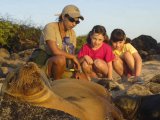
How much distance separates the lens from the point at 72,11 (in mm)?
8094

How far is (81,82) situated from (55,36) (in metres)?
2.68

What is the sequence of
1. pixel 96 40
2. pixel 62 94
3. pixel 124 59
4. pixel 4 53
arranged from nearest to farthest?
1. pixel 62 94
2. pixel 96 40
3. pixel 124 59
4. pixel 4 53

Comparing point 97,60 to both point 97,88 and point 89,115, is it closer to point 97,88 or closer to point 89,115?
point 97,88

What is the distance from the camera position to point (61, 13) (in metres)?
8.32

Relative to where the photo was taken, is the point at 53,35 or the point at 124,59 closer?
the point at 53,35

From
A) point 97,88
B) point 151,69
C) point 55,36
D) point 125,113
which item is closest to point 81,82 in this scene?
point 97,88

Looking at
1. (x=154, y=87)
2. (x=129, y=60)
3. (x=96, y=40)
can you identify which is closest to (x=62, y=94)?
(x=154, y=87)

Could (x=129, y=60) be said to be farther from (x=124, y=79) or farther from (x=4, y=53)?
(x=4, y=53)

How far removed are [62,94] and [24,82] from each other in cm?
119

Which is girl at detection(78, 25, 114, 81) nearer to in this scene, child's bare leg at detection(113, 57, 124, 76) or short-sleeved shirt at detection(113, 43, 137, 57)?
Answer: child's bare leg at detection(113, 57, 124, 76)

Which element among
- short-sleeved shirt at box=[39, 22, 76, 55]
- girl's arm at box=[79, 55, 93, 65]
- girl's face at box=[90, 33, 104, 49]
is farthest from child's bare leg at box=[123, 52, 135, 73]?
short-sleeved shirt at box=[39, 22, 76, 55]

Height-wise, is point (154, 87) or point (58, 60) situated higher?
point (58, 60)

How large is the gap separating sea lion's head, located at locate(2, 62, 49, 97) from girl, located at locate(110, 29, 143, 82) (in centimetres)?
557

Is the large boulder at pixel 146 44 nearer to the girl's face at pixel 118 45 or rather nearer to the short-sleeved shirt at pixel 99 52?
the girl's face at pixel 118 45
